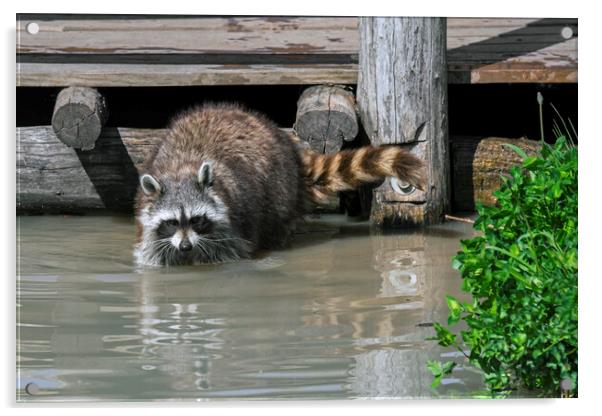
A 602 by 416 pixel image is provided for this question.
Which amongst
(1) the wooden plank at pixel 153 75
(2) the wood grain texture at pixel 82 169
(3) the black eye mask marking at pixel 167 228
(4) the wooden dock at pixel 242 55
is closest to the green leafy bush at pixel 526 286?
(4) the wooden dock at pixel 242 55

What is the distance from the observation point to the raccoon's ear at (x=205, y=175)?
266 inches

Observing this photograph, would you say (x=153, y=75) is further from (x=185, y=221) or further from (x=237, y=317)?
(x=237, y=317)

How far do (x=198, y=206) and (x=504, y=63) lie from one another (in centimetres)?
199

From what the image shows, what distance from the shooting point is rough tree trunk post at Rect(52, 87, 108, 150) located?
709 cm

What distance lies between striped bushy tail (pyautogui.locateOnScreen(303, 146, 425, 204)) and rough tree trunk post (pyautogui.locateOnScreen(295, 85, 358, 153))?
8 cm

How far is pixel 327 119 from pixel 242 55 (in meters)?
0.68

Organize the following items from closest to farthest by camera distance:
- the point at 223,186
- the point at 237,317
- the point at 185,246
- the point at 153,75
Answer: the point at 237,317
the point at 185,246
the point at 223,186
the point at 153,75

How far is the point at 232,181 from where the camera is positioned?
7105mm

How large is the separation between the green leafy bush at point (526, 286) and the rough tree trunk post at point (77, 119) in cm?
328

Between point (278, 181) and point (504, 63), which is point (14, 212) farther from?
point (504, 63)

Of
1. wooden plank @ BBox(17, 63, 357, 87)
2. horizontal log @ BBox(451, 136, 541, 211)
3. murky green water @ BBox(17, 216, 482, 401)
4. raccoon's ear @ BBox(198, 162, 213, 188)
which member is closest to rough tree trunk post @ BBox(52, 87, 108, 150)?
wooden plank @ BBox(17, 63, 357, 87)

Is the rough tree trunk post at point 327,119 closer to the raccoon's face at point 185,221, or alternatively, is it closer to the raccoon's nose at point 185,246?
the raccoon's face at point 185,221

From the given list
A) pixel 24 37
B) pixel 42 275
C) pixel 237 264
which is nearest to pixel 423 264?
pixel 237 264

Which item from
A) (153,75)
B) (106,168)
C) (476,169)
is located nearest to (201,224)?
(153,75)
